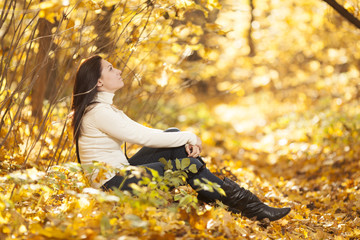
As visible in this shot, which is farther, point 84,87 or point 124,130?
point 84,87

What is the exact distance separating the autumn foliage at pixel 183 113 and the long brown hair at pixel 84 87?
0.21m

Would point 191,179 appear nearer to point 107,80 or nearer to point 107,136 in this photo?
point 107,136

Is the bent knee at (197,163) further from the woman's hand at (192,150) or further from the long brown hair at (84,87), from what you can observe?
the long brown hair at (84,87)

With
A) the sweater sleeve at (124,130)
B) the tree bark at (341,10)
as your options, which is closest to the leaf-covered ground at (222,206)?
the sweater sleeve at (124,130)

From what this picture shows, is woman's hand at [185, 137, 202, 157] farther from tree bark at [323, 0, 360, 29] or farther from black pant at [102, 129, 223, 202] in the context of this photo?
tree bark at [323, 0, 360, 29]

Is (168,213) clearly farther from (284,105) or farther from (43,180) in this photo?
(284,105)

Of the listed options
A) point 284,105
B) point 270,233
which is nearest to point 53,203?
point 270,233

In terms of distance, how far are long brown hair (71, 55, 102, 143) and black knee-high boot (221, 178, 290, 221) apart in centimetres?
112

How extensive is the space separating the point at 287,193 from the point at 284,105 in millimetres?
7685

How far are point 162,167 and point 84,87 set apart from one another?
795mm

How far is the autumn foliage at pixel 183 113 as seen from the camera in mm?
2195

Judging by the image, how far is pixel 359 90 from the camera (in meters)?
8.04

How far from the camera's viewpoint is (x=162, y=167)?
277 centimetres

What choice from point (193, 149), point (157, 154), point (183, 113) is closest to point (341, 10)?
point (193, 149)
